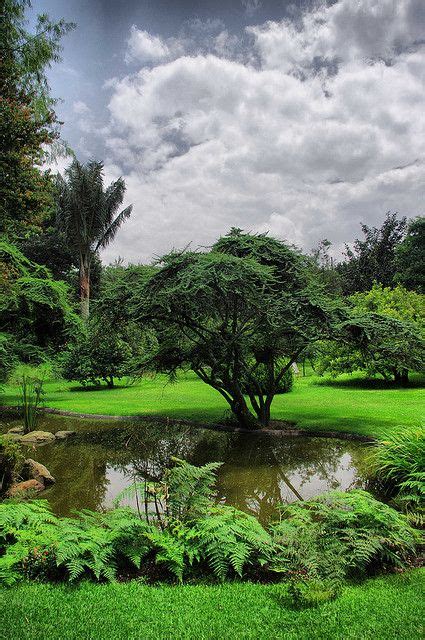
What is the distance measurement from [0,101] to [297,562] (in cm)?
1098

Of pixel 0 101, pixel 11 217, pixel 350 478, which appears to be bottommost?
pixel 350 478

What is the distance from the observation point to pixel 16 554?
4133mm

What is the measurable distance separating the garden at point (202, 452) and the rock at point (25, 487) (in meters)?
0.06

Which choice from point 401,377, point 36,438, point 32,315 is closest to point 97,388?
point 32,315

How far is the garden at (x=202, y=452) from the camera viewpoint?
12.1ft

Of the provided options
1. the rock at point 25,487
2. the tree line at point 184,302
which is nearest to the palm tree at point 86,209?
the tree line at point 184,302

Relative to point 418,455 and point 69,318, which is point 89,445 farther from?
point 69,318

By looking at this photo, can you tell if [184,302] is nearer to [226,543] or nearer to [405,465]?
[405,465]

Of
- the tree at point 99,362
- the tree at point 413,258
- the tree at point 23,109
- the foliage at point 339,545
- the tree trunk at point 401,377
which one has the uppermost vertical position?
the tree at point 413,258

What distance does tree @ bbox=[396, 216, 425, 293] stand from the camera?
41344mm

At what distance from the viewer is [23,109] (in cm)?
1076

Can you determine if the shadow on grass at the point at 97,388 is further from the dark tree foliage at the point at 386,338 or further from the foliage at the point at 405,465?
the foliage at the point at 405,465

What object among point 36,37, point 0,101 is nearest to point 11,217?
Answer: point 0,101

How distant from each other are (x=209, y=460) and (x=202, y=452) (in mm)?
834
